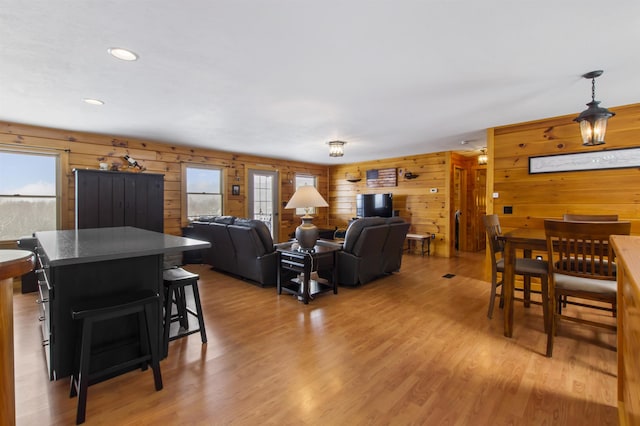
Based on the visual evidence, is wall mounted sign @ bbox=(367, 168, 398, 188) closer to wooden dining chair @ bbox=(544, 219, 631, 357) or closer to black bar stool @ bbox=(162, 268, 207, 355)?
wooden dining chair @ bbox=(544, 219, 631, 357)

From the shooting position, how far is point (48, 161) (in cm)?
451

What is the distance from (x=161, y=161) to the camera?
557 centimetres

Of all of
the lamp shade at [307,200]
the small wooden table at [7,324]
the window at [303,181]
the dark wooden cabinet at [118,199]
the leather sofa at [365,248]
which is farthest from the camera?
the window at [303,181]

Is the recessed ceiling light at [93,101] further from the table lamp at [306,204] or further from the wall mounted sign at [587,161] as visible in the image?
the wall mounted sign at [587,161]

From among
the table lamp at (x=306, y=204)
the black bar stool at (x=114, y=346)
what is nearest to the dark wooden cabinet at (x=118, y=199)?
the table lamp at (x=306, y=204)

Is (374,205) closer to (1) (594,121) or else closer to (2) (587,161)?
(2) (587,161)

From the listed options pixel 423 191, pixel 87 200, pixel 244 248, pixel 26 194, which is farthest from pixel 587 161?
pixel 26 194

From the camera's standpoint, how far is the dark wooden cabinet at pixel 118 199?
4332 millimetres

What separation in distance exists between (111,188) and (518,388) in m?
5.40

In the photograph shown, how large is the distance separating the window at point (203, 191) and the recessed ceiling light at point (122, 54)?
3.80 metres

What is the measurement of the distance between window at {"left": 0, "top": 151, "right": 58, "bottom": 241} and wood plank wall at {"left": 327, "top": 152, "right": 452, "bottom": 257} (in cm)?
622

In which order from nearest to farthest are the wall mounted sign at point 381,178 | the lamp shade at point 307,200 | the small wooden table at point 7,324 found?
the small wooden table at point 7,324 → the lamp shade at point 307,200 → the wall mounted sign at point 381,178

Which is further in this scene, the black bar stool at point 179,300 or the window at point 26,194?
the window at point 26,194

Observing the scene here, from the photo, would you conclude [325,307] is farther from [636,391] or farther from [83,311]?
[636,391]
